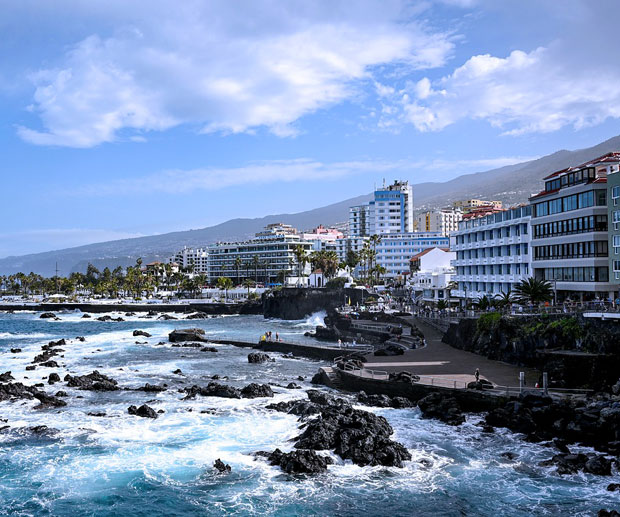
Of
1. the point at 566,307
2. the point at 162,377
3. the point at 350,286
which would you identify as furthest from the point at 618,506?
the point at 350,286

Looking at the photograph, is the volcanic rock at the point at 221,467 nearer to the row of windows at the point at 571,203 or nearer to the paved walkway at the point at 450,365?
the paved walkway at the point at 450,365

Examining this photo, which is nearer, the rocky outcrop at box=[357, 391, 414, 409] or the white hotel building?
the rocky outcrop at box=[357, 391, 414, 409]

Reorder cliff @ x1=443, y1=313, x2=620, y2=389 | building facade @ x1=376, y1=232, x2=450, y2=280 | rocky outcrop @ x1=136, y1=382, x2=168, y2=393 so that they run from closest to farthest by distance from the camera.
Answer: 1. cliff @ x1=443, y1=313, x2=620, y2=389
2. rocky outcrop @ x1=136, y1=382, x2=168, y2=393
3. building facade @ x1=376, y1=232, x2=450, y2=280

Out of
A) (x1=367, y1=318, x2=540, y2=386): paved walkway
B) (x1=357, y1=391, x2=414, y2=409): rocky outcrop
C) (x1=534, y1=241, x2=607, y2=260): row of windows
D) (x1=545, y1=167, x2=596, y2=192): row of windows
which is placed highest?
(x1=545, y1=167, x2=596, y2=192): row of windows

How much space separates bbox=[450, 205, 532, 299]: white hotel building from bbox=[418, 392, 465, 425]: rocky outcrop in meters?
29.4

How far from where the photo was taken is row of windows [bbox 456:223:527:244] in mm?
61272

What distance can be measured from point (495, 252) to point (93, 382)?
148 feet

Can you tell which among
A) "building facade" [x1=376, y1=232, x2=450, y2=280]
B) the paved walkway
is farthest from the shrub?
"building facade" [x1=376, y1=232, x2=450, y2=280]

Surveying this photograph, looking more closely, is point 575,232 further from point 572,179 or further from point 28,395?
point 28,395

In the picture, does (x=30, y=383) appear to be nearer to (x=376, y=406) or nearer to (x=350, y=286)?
(x=376, y=406)

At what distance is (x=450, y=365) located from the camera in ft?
140

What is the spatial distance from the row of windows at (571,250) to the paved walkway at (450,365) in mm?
13497

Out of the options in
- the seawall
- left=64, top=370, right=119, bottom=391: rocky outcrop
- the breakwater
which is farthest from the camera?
the breakwater

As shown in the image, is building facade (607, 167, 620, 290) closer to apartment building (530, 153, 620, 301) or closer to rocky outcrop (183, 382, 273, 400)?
apartment building (530, 153, 620, 301)
